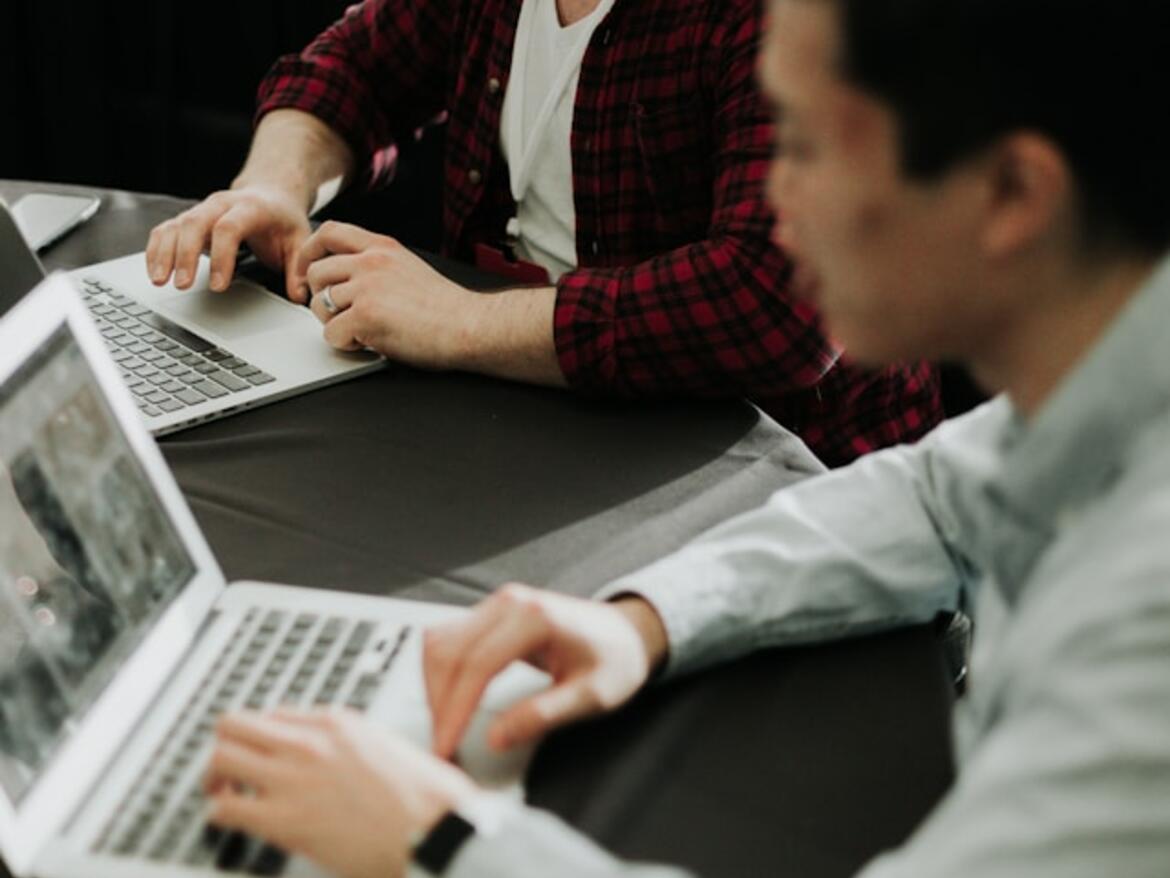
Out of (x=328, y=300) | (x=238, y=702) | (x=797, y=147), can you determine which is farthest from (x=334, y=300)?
(x=797, y=147)

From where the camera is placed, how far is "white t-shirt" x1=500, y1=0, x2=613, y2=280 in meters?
1.41

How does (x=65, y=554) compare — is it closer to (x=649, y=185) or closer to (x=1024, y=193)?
(x=1024, y=193)

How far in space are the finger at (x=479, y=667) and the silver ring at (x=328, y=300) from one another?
0.51m

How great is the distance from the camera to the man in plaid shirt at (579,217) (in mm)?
1165

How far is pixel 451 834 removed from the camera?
0.66 meters

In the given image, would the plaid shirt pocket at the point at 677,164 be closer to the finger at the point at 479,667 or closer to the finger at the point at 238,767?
the finger at the point at 479,667

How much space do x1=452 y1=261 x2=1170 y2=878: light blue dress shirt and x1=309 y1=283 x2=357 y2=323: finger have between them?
1.45 feet

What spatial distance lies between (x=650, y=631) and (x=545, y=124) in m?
0.74

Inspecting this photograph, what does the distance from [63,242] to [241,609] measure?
703 mm

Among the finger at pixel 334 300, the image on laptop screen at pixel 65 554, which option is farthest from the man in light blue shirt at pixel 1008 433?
the finger at pixel 334 300

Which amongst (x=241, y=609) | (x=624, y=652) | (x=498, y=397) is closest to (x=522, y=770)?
(x=624, y=652)

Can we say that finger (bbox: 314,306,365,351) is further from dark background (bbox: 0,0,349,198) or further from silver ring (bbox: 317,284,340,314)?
dark background (bbox: 0,0,349,198)

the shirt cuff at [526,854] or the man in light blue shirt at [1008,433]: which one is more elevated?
the man in light blue shirt at [1008,433]

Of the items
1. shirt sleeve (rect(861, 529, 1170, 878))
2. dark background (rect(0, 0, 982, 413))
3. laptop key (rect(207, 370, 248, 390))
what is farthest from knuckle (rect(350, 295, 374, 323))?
dark background (rect(0, 0, 982, 413))
